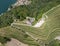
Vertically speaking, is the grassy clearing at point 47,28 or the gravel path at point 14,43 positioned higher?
the grassy clearing at point 47,28

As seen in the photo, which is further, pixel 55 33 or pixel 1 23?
pixel 1 23

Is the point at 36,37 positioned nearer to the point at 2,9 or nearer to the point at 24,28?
the point at 24,28

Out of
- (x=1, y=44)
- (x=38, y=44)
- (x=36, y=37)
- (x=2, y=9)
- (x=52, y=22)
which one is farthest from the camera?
(x=2, y=9)

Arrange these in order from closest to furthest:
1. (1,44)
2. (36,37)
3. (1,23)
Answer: (1,44) < (36,37) < (1,23)

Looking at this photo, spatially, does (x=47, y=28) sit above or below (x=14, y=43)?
above

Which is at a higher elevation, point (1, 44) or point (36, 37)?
point (36, 37)

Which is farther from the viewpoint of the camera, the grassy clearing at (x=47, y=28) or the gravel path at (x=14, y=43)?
the grassy clearing at (x=47, y=28)

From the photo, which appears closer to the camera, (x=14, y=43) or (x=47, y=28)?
(x=14, y=43)

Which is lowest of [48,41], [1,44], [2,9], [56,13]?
[1,44]

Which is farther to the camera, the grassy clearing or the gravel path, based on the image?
the grassy clearing

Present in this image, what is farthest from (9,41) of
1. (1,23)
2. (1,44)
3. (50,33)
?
(1,23)

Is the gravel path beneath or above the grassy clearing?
beneath
